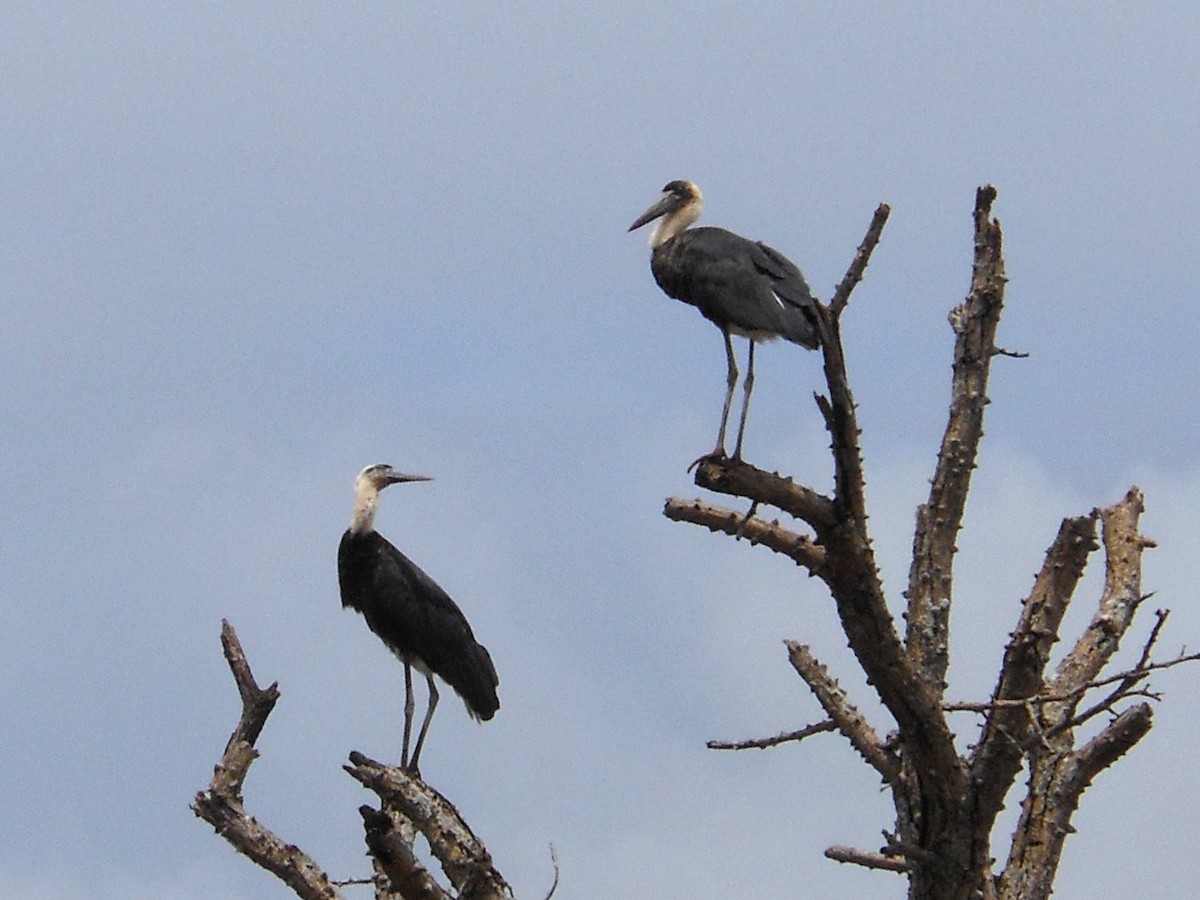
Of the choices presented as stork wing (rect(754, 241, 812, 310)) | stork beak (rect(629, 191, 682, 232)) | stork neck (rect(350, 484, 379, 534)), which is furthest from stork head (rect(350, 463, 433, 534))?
stork wing (rect(754, 241, 812, 310))

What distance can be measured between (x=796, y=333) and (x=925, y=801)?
2.25 m

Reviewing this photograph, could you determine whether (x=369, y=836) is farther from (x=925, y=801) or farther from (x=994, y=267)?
(x=994, y=267)

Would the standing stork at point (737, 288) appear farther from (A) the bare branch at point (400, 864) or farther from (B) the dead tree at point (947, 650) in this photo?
(A) the bare branch at point (400, 864)

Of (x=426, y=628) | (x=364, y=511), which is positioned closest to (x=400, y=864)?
(x=426, y=628)

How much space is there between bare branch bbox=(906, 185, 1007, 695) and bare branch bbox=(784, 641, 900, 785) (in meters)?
0.51

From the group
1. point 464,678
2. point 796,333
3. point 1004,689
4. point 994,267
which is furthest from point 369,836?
point 464,678

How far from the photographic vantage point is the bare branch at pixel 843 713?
23.4 feet

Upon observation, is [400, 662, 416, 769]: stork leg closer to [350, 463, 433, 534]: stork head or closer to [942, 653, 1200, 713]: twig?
[350, 463, 433, 534]: stork head

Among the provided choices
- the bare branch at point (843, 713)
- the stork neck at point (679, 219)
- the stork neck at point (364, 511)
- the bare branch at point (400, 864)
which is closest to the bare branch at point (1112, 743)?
the bare branch at point (843, 713)

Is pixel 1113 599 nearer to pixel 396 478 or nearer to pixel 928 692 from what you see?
pixel 928 692

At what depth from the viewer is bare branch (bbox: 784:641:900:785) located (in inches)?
281

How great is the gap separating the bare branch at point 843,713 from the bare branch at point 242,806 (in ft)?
8.47

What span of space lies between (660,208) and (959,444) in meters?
3.97

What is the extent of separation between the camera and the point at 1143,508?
8594 mm
